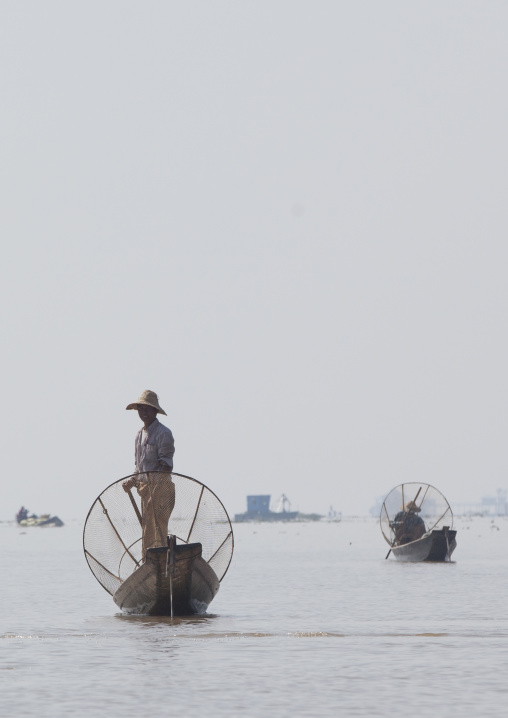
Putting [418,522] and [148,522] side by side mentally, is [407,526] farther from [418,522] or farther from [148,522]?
[148,522]

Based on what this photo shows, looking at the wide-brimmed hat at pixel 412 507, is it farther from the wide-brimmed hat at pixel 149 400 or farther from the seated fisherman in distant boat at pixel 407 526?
the wide-brimmed hat at pixel 149 400

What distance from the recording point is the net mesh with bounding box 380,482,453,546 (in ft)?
143

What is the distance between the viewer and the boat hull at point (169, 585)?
63.2 ft

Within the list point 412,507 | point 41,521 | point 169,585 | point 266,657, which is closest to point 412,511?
point 412,507

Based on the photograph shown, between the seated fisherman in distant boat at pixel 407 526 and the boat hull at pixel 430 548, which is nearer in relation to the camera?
the boat hull at pixel 430 548

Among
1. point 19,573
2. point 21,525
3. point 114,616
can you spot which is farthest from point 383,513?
point 21,525

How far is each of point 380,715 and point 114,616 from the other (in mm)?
11162

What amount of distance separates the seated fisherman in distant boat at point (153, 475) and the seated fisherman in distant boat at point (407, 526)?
24930mm

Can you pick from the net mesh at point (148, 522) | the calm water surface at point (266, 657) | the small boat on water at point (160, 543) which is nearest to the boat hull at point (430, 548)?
the calm water surface at point (266, 657)

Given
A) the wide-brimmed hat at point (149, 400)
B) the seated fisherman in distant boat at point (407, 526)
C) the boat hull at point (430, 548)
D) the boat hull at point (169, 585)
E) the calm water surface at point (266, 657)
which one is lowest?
the calm water surface at point (266, 657)

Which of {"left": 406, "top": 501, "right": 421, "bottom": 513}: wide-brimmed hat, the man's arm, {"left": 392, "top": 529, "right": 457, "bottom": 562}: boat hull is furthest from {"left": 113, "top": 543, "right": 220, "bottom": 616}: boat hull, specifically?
{"left": 392, "top": 529, "right": 457, "bottom": 562}: boat hull

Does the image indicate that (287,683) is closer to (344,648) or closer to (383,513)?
(344,648)

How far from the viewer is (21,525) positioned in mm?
169750

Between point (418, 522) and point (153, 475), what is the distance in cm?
2639
